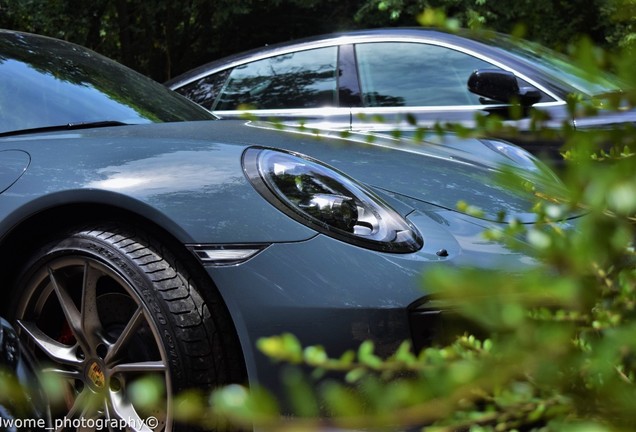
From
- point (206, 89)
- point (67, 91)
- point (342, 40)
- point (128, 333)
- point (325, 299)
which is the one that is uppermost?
point (342, 40)

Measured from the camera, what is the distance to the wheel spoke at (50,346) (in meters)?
2.39

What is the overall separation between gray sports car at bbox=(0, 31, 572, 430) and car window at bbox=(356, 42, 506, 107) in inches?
83.8

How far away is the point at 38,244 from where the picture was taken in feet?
8.09

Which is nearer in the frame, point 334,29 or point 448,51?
point 448,51

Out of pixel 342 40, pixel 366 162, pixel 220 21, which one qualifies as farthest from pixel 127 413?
pixel 220 21

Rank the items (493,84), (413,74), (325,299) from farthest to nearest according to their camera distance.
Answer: (413,74) → (493,84) → (325,299)

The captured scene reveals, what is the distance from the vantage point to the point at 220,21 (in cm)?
1091

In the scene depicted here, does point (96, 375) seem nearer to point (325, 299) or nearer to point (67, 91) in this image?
point (325, 299)

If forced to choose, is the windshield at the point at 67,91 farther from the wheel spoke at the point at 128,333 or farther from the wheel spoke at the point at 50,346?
the wheel spoke at the point at 128,333

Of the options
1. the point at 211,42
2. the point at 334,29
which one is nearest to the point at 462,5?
the point at 334,29

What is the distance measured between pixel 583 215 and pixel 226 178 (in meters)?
1.69

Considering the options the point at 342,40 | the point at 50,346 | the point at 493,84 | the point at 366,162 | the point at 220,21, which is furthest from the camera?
the point at 220,21

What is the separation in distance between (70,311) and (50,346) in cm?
15

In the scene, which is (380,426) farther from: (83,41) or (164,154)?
(83,41)
